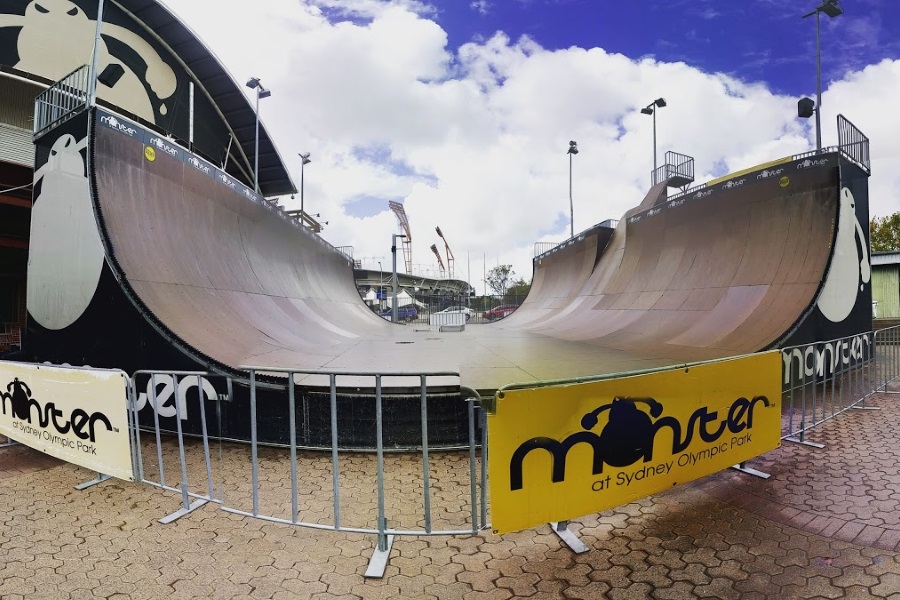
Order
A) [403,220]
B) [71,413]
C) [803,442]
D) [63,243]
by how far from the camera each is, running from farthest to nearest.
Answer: [403,220] < [63,243] < [803,442] < [71,413]

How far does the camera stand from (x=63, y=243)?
19.6 feet

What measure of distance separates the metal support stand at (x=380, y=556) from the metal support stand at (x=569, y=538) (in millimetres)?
1193

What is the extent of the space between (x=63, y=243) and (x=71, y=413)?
3.52 meters

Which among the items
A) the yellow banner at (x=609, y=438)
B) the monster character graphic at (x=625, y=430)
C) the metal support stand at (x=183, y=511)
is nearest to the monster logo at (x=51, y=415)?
the metal support stand at (x=183, y=511)

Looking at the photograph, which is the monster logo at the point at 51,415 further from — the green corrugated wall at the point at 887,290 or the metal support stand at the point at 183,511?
the green corrugated wall at the point at 887,290

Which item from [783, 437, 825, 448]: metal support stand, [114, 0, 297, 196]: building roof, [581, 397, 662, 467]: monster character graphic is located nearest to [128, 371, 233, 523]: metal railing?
[581, 397, 662, 467]: monster character graphic

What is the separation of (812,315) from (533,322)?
10652 mm

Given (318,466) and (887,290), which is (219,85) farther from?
(887,290)

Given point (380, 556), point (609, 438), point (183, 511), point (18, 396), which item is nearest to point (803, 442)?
point (609, 438)

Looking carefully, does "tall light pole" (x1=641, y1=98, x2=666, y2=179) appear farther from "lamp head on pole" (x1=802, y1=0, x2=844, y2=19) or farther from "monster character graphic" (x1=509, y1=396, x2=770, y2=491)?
"monster character graphic" (x1=509, y1=396, x2=770, y2=491)

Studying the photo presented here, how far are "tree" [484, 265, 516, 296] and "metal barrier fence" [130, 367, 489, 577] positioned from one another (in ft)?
252

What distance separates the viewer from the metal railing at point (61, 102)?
20.7 feet

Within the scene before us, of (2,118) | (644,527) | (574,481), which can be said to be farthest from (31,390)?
(2,118)

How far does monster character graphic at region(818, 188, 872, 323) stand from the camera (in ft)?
24.2
